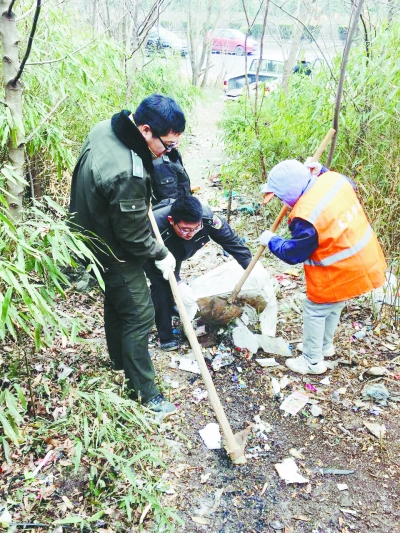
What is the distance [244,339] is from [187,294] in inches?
22.3

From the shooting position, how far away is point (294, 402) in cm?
287

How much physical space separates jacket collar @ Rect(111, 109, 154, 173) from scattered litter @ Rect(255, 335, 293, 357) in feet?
5.76

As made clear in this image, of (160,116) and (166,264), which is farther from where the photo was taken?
(166,264)

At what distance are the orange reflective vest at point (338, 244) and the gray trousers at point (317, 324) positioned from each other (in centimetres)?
12

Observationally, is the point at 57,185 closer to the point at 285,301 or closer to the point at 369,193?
the point at 285,301

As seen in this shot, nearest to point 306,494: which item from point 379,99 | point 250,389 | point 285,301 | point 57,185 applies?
point 250,389

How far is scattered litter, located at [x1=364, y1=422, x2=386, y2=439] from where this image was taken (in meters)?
2.61

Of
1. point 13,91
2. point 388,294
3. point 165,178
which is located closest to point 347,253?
point 388,294

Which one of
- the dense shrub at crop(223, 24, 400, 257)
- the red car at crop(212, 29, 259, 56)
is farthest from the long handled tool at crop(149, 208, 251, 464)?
the red car at crop(212, 29, 259, 56)

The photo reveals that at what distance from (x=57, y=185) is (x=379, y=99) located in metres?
3.08

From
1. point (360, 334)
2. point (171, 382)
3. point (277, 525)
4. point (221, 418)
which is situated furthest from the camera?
point (360, 334)

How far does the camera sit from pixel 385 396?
9.39 ft

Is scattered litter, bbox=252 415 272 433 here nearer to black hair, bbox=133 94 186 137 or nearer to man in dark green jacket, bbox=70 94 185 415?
man in dark green jacket, bbox=70 94 185 415

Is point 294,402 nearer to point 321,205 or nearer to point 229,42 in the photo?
point 321,205
